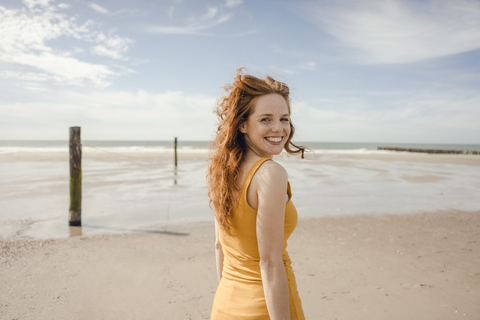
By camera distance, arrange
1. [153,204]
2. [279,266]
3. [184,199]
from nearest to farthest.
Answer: [279,266] < [153,204] < [184,199]

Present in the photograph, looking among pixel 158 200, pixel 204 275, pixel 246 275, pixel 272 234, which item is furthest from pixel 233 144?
pixel 158 200

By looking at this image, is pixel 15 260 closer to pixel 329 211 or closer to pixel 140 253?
pixel 140 253

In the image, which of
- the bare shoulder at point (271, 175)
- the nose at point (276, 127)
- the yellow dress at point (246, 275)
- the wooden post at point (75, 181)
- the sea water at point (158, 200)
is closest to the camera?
the bare shoulder at point (271, 175)

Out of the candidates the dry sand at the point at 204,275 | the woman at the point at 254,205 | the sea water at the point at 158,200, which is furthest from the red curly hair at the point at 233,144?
the sea water at the point at 158,200

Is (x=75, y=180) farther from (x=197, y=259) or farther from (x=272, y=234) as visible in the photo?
(x=272, y=234)

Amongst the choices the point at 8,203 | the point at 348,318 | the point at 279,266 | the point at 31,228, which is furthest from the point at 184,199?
the point at 279,266

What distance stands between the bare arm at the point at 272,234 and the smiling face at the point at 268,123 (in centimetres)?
24

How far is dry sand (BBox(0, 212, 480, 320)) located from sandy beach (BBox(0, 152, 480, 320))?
16mm

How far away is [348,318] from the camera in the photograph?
10.7ft

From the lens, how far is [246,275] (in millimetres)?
1519

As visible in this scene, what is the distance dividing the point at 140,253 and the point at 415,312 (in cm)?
406

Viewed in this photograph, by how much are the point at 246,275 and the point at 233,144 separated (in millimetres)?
698

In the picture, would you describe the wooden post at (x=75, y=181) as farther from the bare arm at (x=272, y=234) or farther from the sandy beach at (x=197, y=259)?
the bare arm at (x=272, y=234)

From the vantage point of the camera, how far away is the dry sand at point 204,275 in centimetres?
340
